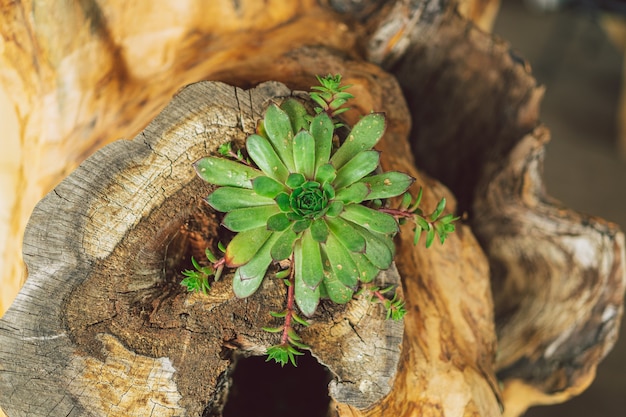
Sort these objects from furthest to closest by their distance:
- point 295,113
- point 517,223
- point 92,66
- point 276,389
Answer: point 517,223 → point 276,389 → point 92,66 → point 295,113

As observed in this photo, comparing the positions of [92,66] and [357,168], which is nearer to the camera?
[357,168]

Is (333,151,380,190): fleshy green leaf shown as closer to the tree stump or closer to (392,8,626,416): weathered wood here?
the tree stump

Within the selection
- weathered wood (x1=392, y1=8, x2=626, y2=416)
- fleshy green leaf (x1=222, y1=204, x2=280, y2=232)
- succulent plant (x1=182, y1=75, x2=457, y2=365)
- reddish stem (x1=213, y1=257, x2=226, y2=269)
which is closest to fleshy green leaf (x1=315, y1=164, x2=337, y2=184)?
succulent plant (x1=182, y1=75, x2=457, y2=365)

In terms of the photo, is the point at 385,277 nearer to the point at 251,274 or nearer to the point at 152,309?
the point at 251,274

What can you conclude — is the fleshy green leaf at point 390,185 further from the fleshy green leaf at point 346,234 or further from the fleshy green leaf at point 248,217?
the fleshy green leaf at point 248,217

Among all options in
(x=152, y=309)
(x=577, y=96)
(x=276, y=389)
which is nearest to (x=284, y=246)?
(x=152, y=309)

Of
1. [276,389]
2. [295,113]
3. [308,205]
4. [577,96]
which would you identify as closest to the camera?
[308,205]
